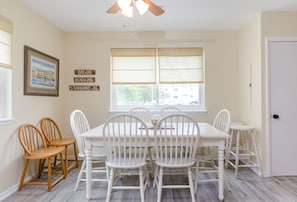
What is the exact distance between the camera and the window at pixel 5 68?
2.41m

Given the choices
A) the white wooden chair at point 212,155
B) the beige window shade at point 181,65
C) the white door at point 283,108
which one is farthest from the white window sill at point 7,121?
the white door at point 283,108

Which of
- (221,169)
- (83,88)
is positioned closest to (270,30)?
(221,169)

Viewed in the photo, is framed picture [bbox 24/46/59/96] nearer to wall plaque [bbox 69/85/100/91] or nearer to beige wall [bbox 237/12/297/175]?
wall plaque [bbox 69/85/100/91]

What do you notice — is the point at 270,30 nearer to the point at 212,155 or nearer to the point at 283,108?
the point at 283,108

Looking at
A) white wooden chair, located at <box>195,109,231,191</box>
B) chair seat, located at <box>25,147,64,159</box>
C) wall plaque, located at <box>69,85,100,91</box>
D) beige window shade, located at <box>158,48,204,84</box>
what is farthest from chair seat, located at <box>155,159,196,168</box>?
wall plaque, located at <box>69,85,100,91</box>

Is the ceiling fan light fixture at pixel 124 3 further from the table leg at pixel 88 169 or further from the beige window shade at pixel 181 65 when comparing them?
the beige window shade at pixel 181 65

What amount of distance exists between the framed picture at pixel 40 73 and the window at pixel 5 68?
282mm

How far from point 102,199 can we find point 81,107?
79.0 inches

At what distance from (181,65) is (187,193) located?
229cm

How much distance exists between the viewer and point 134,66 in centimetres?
397

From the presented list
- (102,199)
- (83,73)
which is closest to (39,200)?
(102,199)

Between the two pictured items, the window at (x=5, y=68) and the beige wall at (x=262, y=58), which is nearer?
the window at (x=5, y=68)

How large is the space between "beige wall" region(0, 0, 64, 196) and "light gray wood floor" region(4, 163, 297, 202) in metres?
0.29

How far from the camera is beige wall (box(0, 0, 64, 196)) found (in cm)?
247
